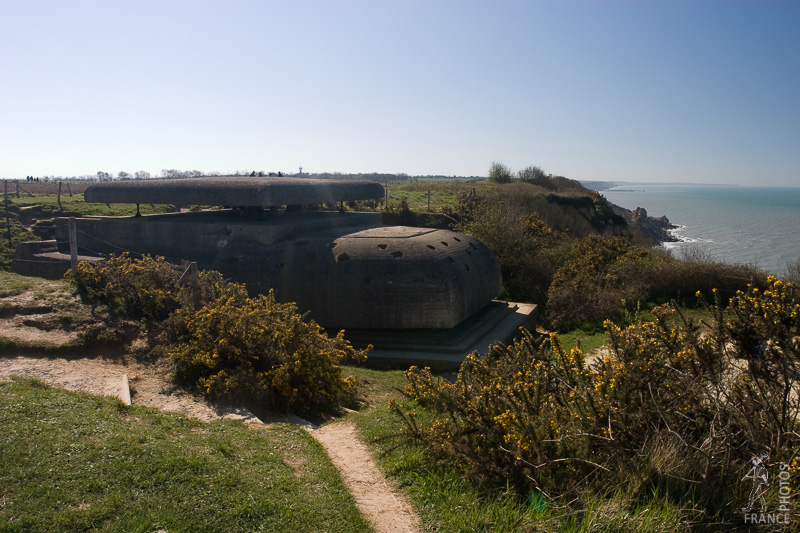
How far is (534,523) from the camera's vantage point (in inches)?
172

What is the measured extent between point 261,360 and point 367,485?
4.38 metres

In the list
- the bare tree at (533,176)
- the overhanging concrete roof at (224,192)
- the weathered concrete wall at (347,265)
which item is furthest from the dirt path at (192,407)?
the bare tree at (533,176)

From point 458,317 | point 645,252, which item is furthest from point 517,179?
point 458,317

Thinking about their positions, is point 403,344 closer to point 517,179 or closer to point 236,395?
point 236,395

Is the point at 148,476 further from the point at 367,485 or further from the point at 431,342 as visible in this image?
the point at 431,342

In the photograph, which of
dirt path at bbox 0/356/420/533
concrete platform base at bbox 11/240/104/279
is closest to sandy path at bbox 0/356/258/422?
dirt path at bbox 0/356/420/533

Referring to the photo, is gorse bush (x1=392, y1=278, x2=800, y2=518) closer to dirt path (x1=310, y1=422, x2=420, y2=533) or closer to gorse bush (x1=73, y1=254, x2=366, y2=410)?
dirt path (x1=310, y1=422, x2=420, y2=533)

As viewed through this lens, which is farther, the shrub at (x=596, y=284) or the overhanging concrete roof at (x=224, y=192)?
the shrub at (x=596, y=284)

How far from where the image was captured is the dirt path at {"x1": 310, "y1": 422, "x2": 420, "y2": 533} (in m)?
4.92

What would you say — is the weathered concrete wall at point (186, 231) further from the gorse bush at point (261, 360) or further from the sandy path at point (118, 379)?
the sandy path at point (118, 379)

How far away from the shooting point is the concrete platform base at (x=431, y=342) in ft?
41.6

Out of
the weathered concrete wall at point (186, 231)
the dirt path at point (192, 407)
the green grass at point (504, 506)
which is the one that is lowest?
the dirt path at point (192, 407)

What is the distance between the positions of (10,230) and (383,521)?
24.6 metres

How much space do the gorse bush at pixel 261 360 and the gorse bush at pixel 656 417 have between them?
12.0ft
